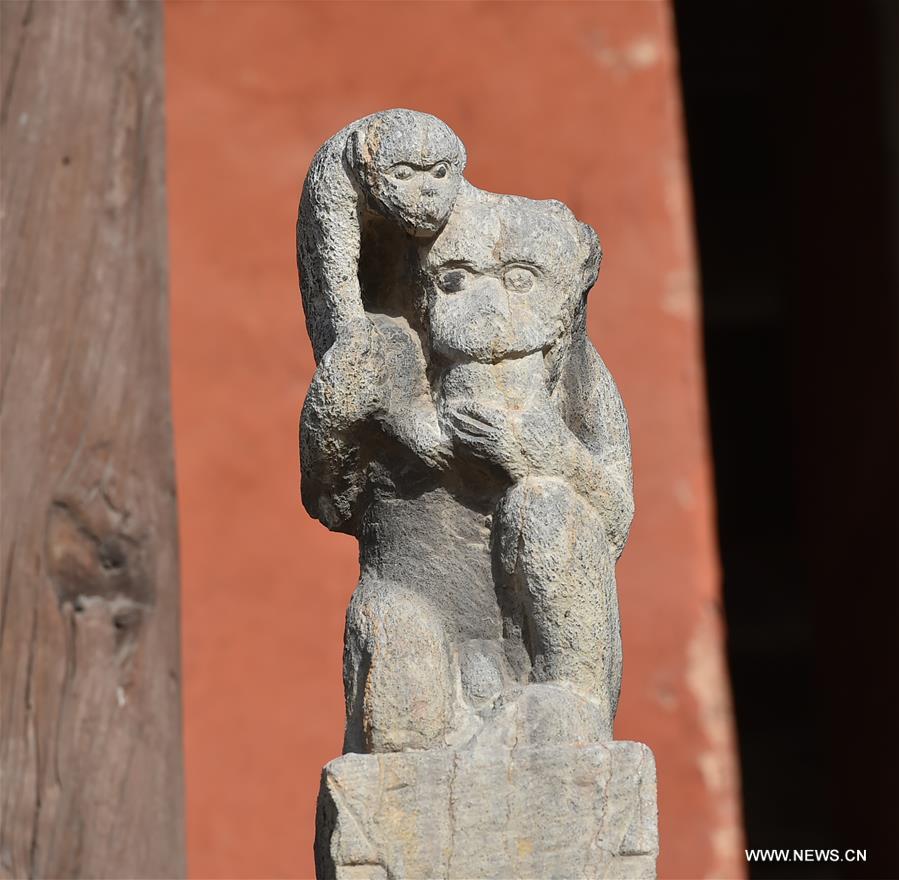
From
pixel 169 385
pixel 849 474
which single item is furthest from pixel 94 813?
pixel 849 474

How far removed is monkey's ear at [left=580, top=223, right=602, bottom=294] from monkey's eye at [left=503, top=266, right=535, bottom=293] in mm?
95

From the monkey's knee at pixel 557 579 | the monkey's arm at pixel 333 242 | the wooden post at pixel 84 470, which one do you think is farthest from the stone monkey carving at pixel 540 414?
the wooden post at pixel 84 470

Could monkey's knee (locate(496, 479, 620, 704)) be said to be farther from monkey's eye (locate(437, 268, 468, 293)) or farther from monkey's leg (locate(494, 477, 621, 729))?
monkey's eye (locate(437, 268, 468, 293))

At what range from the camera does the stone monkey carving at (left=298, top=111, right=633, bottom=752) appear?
2.57m

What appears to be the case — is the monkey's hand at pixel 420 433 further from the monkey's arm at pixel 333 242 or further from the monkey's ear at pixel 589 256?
the monkey's ear at pixel 589 256

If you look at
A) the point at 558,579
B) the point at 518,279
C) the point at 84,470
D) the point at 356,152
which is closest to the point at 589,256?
the point at 518,279

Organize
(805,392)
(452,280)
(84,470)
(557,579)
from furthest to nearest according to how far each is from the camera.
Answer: (805,392), (84,470), (452,280), (557,579)

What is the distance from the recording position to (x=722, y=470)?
7762 millimetres

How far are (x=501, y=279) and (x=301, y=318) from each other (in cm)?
176

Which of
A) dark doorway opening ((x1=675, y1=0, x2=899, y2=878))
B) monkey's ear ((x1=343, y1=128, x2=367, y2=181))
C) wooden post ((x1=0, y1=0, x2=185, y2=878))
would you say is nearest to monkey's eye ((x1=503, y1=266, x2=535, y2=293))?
monkey's ear ((x1=343, y1=128, x2=367, y2=181))

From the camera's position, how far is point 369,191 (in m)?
2.67

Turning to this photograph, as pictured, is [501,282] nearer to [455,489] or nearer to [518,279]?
[518,279]

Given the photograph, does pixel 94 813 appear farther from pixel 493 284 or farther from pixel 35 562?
pixel 493 284

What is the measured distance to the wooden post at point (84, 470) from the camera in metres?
3.88
